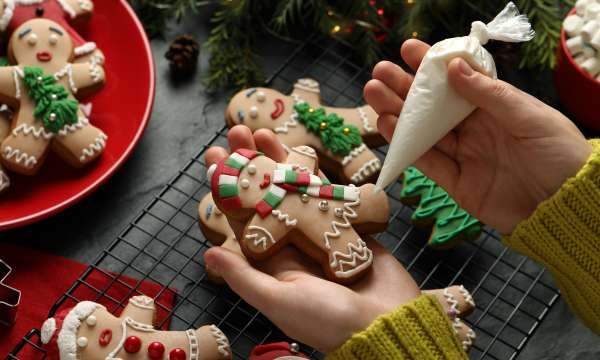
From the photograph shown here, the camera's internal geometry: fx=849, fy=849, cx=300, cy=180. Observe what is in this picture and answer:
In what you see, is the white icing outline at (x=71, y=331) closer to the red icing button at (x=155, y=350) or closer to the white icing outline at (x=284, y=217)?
the red icing button at (x=155, y=350)

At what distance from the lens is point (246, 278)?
6.23ft

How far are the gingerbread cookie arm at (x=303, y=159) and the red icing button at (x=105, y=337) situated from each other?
0.60 metres

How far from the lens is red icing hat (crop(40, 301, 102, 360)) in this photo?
6.63 feet

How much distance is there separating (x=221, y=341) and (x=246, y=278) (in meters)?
0.28

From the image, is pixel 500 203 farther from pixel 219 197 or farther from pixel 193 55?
pixel 193 55

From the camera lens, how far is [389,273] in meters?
2.10

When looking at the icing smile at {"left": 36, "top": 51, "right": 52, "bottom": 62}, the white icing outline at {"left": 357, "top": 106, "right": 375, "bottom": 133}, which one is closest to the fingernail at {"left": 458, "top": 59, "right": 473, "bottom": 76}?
the white icing outline at {"left": 357, "top": 106, "right": 375, "bottom": 133}

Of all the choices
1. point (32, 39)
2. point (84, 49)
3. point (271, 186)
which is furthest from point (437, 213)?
point (32, 39)

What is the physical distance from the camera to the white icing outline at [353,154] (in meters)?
2.43

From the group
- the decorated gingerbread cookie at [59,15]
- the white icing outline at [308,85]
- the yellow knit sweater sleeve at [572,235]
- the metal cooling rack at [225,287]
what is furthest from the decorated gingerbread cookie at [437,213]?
the decorated gingerbread cookie at [59,15]

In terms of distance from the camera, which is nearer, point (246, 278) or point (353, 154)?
point (246, 278)

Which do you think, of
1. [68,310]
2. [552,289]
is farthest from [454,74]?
[68,310]

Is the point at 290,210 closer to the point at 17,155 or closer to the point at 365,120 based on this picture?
the point at 365,120

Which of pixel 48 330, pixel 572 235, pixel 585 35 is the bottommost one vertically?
pixel 48 330
